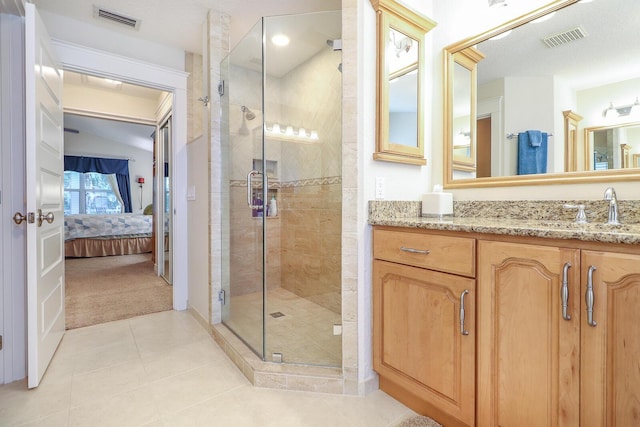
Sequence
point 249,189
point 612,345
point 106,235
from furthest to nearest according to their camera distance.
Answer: point 106,235 < point 249,189 < point 612,345

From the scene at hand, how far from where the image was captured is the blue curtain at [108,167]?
7465 mm

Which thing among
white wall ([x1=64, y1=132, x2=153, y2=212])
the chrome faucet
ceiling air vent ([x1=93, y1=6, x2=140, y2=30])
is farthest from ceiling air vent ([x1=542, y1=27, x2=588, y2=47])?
white wall ([x1=64, y1=132, x2=153, y2=212])

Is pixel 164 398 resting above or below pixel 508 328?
below

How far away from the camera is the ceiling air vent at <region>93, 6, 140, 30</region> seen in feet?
7.77

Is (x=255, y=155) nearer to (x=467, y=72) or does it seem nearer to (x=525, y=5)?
(x=467, y=72)

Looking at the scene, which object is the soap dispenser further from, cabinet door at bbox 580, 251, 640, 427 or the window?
the window

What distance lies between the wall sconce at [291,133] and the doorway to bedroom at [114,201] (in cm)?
142

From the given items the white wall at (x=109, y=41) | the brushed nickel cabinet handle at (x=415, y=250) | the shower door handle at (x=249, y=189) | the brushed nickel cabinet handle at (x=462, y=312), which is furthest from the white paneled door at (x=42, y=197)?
the brushed nickel cabinet handle at (x=462, y=312)

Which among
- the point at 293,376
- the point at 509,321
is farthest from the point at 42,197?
the point at 509,321

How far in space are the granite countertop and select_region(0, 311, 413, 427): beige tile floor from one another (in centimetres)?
92

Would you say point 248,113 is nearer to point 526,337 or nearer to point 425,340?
point 425,340

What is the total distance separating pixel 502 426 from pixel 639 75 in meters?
1.50

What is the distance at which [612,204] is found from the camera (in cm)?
122

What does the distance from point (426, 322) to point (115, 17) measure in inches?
123
